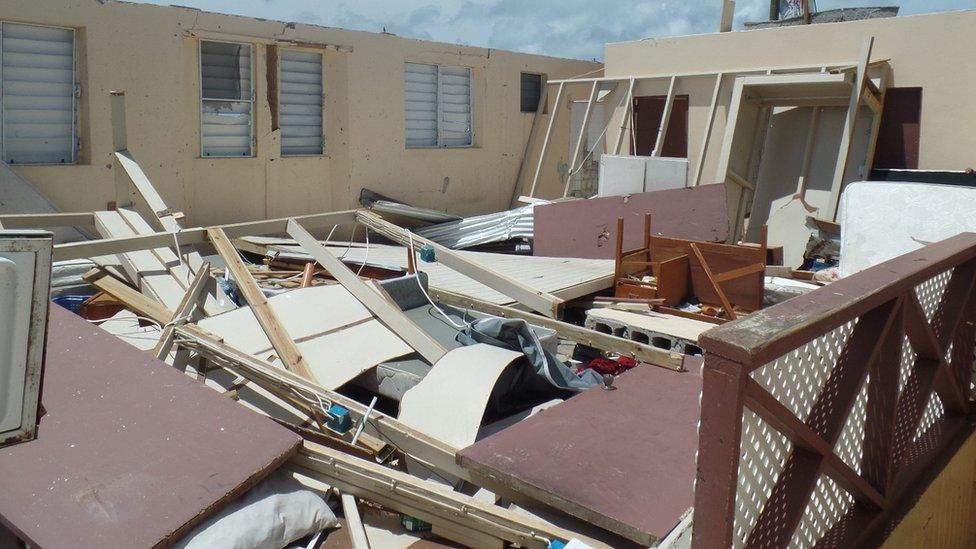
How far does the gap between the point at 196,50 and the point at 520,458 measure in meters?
7.51

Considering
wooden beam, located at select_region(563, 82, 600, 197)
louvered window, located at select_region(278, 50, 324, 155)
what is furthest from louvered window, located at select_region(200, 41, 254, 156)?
wooden beam, located at select_region(563, 82, 600, 197)

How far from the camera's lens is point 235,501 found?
2973mm

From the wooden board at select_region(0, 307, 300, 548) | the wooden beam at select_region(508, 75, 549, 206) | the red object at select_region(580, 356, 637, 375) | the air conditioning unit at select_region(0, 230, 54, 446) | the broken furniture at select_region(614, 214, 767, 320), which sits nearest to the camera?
the air conditioning unit at select_region(0, 230, 54, 446)

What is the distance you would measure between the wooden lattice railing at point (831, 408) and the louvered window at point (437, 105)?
30.3 ft

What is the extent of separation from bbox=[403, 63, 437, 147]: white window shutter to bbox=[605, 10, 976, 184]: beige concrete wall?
3067 mm

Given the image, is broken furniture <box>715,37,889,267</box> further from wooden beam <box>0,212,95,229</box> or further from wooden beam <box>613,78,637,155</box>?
wooden beam <box>0,212,95,229</box>

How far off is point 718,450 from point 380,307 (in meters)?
3.42

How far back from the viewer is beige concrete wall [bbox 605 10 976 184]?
9.12m

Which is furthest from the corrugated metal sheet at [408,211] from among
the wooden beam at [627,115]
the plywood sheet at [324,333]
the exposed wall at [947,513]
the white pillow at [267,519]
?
the exposed wall at [947,513]

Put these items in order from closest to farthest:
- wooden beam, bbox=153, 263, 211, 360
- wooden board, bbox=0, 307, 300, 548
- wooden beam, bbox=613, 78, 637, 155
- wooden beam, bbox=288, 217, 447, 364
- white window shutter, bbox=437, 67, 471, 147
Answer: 1. wooden board, bbox=0, 307, 300, 548
2. wooden beam, bbox=153, 263, 211, 360
3. wooden beam, bbox=288, 217, 447, 364
4. wooden beam, bbox=613, 78, 637, 155
5. white window shutter, bbox=437, 67, 471, 147

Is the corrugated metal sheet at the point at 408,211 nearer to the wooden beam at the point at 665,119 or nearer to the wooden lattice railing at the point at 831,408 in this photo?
the wooden beam at the point at 665,119

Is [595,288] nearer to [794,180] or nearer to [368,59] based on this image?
[794,180]

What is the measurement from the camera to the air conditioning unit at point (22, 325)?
57.2 inches

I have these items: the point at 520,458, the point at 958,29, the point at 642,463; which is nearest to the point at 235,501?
the point at 520,458
